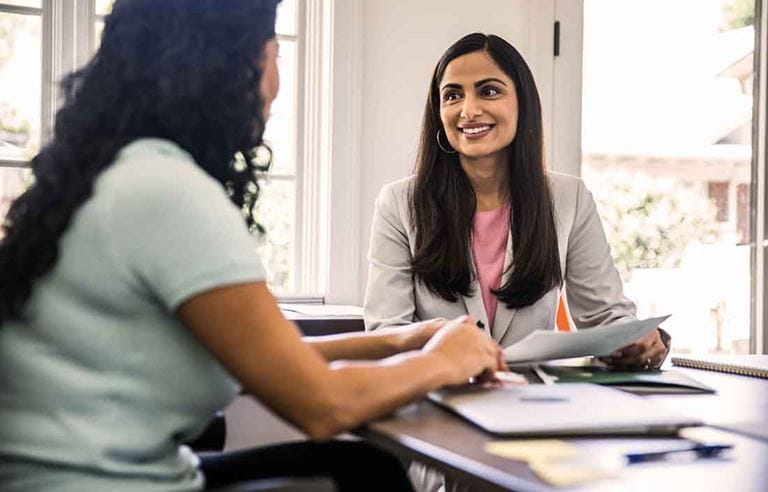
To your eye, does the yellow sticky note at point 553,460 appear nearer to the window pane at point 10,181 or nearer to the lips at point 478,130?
the lips at point 478,130

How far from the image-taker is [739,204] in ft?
13.0

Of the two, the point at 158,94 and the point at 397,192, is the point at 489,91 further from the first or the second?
the point at 158,94

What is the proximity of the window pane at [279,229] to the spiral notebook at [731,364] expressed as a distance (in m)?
1.63

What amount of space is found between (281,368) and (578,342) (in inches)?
27.1

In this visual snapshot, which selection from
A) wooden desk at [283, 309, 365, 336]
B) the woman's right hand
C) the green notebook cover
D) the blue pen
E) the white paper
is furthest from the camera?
the white paper

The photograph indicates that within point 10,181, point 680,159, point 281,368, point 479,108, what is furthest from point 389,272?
point 680,159

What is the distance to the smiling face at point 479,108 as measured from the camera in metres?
2.21

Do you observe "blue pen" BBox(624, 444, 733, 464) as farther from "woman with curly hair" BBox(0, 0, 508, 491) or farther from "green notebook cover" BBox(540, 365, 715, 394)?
"green notebook cover" BBox(540, 365, 715, 394)

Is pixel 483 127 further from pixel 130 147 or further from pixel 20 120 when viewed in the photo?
pixel 20 120

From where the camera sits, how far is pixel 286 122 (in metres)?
3.30

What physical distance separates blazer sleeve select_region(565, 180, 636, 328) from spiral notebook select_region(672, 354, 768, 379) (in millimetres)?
227

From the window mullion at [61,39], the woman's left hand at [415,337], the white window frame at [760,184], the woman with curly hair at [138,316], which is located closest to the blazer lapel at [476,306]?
the woman's left hand at [415,337]

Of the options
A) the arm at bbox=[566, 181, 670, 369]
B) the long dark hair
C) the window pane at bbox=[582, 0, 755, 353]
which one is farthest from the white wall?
the arm at bbox=[566, 181, 670, 369]

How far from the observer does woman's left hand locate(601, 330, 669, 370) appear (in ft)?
5.56
